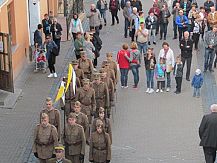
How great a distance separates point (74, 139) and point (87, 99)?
2428 mm

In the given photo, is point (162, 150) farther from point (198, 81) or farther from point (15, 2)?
point (15, 2)

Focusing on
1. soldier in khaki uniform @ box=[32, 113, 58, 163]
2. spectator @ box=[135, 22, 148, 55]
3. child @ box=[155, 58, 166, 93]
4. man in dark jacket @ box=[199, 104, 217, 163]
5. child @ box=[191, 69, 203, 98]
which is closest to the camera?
soldier in khaki uniform @ box=[32, 113, 58, 163]

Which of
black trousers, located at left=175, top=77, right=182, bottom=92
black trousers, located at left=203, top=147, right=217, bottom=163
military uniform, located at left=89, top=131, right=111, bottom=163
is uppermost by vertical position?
black trousers, located at left=175, top=77, right=182, bottom=92

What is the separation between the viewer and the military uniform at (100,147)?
13.5 metres

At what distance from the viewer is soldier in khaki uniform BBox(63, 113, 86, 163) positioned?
44.7 feet

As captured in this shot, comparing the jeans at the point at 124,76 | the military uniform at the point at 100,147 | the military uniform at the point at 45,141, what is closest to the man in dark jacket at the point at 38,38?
the jeans at the point at 124,76

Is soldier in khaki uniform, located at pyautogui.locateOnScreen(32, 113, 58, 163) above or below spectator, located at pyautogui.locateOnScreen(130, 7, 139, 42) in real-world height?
below

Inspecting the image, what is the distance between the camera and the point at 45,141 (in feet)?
44.2

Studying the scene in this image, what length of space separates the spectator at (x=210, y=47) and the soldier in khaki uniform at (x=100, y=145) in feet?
31.1

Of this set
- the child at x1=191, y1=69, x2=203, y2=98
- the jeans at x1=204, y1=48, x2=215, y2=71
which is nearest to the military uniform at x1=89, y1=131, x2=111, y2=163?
the child at x1=191, y1=69, x2=203, y2=98

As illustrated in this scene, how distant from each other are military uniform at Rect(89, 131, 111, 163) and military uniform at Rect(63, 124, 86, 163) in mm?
207

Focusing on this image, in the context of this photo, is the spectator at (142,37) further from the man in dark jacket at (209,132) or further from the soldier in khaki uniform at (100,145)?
the soldier in khaki uniform at (100,145)

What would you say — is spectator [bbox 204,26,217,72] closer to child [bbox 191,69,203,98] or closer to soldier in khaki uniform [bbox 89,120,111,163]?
child [bbox 191,69,203,98]

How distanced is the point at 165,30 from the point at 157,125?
10.1 meters
